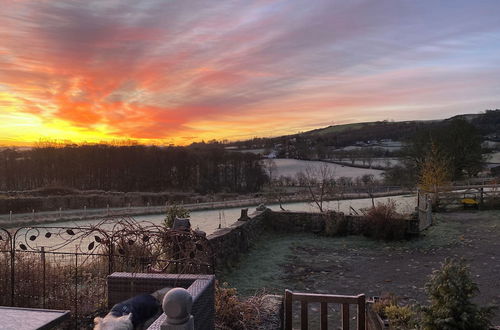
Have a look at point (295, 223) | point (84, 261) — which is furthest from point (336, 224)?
point (84, 261)

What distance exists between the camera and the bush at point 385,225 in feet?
42.3

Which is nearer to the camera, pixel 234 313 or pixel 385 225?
pixel 234 313

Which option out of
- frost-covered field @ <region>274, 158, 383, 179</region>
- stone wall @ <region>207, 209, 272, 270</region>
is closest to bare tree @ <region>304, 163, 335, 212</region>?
stone wall @ <region>207, 209, 272, 270</region>

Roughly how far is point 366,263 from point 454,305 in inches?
266

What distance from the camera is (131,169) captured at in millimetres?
56875

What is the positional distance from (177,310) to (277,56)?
11.8 meters

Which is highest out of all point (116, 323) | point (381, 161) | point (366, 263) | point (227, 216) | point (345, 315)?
point (381, 161)

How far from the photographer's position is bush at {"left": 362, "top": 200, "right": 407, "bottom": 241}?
1288 centimetres

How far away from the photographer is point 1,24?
9.25 m

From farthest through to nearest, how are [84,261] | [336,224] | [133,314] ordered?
[336,224]
[84,261]
[133,314]

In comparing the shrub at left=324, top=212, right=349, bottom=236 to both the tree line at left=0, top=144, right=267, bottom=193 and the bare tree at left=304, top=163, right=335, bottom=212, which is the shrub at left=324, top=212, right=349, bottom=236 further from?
the tree line at left=0, top=144, right=267, bottom=193

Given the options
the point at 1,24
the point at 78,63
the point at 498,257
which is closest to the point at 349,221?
the point at 498,257

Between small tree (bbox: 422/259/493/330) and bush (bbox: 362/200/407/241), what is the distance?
30.5ft

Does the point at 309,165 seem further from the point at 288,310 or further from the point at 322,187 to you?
the point at 288,310
